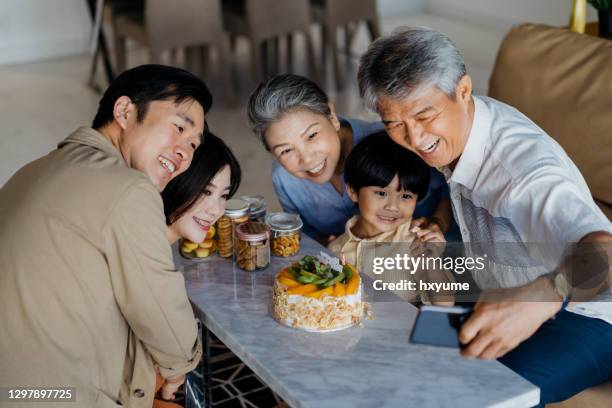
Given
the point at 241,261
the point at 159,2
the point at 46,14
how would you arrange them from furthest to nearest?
the point at 46,14 → the point at 159,2 → the point at 241,261

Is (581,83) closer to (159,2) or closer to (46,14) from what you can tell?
Answer: (159,2)

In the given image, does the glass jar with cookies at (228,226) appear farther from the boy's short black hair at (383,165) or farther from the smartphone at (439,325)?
the smartphone at (439,325)

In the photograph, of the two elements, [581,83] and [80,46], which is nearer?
[581,83]

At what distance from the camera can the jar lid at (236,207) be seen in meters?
2.19

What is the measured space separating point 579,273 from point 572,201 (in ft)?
0.49

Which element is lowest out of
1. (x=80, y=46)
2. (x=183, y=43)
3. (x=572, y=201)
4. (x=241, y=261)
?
(x=80, y=46)

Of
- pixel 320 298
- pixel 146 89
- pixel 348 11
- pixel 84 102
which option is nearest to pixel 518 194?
pixel 320 298

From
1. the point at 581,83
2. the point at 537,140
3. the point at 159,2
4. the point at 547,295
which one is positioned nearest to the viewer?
the point at 547,295

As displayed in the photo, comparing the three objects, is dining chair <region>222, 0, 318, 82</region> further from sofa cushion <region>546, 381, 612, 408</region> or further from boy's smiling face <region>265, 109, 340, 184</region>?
sofa cushion <region>546, 381, 612, 408</region>

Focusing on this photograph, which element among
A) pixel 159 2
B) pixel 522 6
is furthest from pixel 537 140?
pixel 522 6

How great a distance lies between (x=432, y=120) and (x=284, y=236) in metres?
0.51

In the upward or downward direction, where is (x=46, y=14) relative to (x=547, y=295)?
downward

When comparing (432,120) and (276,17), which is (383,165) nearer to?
(432,120)

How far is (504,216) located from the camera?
191 centimetres
